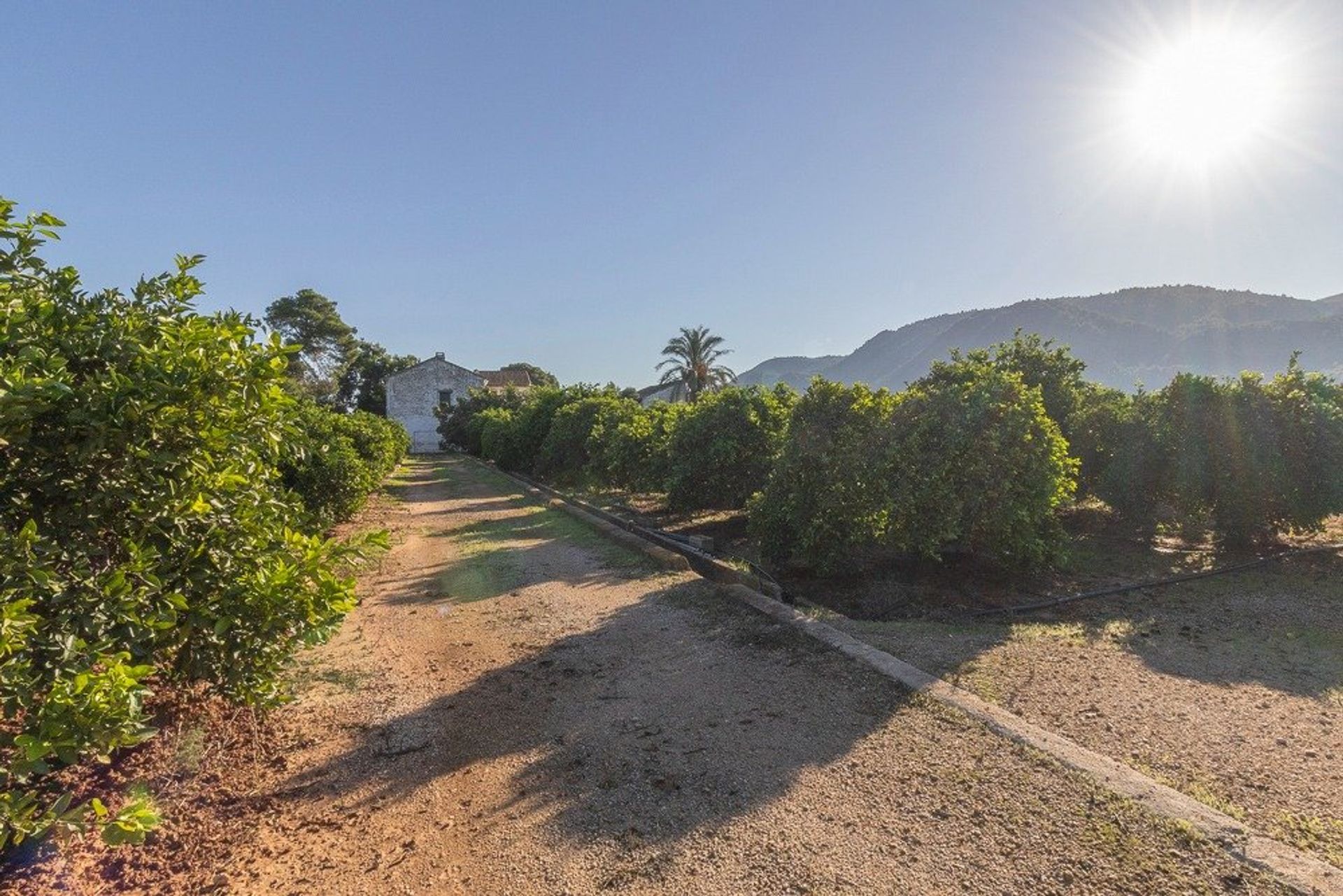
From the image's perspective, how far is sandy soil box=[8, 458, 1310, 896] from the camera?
262 cm

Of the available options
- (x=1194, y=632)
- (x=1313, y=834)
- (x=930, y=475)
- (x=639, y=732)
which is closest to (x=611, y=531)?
(x=930, y=475)

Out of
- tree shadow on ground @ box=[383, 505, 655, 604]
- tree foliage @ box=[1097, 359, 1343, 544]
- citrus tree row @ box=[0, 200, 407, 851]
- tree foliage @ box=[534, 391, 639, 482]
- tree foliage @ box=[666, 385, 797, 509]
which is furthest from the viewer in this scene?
tree foliage @ box=[534, 391, 639, 482]

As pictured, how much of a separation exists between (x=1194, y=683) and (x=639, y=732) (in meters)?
3.90

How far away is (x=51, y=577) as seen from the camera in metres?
2.15

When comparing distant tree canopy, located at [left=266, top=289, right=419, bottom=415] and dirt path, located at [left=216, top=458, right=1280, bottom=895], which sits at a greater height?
distant tree canopy, located at [left=266, top=289, right=419, bottom=415]

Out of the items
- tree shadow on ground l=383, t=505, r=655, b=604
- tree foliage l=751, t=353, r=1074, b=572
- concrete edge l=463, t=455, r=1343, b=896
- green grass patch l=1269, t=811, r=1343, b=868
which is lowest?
tree shadow on ground l=383, t=505, r=655, b=604

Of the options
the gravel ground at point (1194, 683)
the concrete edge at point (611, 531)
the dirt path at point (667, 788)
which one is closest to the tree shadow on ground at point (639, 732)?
the dirt path at point (667, 788)

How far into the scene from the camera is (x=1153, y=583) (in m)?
7.88

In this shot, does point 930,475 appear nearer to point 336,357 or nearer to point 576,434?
point 576,434

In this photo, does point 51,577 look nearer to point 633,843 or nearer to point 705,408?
point 633,843

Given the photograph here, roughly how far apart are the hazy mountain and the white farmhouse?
54.0 metres

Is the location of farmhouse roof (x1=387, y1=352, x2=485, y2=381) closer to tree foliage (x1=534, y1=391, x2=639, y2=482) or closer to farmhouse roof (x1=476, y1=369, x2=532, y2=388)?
farmhouse roof (x1=476, y1=369, x2=532, y2=388)

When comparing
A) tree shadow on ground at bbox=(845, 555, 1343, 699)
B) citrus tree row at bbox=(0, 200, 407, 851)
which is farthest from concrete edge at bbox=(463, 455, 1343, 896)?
citrus tree row at bbox=(0, 200, 407, 851)

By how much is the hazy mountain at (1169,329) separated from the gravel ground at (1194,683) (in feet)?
318
